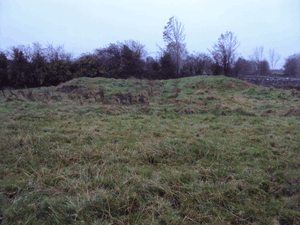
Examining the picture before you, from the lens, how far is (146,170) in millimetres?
2803

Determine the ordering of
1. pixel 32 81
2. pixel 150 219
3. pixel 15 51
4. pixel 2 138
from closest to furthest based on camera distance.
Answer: pixel 150 219
pixel 2 138
pixel 15 51
pixel 32 81

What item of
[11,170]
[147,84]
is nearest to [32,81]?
[147,84]

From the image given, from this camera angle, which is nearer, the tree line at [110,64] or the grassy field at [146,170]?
the grassy field at [146,170]

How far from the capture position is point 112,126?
4746mm

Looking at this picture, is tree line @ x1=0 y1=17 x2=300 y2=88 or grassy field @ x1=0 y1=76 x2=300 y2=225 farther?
tree line @ x1=0 y1=17 x2=300 y2=88

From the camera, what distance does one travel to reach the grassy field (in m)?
1.97

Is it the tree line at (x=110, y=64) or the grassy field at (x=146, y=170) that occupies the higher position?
the tree line at (x=110, y=64)

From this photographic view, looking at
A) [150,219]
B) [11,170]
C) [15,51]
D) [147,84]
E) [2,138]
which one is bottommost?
[150,219]

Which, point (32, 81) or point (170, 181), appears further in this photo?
point (32, 81)

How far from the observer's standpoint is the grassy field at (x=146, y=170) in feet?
6.46

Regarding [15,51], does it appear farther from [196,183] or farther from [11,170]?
[196,183]

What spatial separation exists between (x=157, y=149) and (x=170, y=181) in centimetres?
95

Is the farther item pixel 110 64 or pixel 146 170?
pixel 110 64

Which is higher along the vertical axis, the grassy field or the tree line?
the tree line
